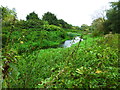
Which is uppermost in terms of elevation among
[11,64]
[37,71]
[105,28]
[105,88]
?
[105,28]

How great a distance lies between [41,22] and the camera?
1.11 meters

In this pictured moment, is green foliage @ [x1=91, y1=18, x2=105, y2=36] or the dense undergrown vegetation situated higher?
green foliage @ [x1=91, y1=18, x2=105, y2=36]

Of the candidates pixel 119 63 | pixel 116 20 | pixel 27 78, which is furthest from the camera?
pixel 116 20

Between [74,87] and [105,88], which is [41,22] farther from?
[105,88]

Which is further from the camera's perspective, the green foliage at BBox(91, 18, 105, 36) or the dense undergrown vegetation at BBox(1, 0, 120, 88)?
the green foliage at BBox(91, 18, 105, 36)

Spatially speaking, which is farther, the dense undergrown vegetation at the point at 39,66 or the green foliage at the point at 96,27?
the green foliage at the point at 96,27

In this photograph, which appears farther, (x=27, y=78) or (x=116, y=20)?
(x=116, y=20)

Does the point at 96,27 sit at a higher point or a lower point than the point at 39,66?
higher

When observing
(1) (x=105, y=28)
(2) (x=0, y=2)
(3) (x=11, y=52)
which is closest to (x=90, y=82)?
(3) (x=11, y=52)

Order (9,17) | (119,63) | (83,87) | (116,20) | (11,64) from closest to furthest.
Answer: (11,64) → (9,17) → (83,87) → (119,63) → (116,20)

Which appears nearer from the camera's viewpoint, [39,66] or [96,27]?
[39,66]

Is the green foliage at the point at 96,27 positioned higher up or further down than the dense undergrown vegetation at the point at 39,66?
higher up

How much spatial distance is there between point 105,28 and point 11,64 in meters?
15.2

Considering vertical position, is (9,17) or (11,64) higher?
(9,17)
